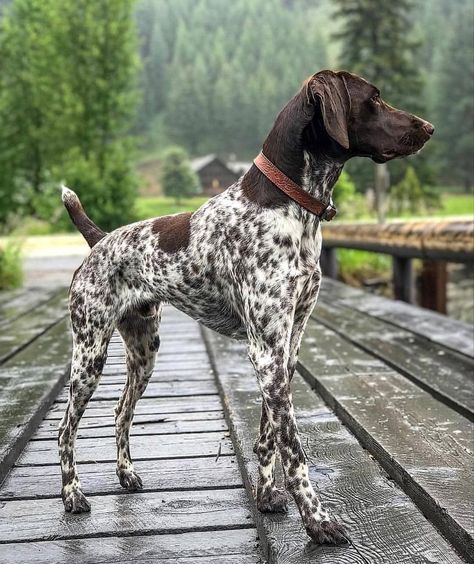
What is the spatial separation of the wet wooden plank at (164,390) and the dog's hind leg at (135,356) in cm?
117

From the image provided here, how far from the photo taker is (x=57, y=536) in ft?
8.37

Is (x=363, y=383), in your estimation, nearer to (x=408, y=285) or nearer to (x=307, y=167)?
(x=307, y=167)

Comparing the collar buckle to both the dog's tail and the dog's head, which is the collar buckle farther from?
the dog's tail

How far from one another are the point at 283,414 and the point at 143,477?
2.89 feet

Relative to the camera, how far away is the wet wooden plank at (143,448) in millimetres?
3348

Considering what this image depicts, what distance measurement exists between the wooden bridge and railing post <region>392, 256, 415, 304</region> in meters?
3.25

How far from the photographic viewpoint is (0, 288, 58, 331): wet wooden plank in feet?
23.6

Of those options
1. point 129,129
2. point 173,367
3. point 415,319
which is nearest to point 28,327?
point 173,367

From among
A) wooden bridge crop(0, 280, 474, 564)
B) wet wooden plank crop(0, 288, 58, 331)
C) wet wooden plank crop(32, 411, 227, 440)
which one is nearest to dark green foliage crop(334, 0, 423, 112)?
wet wooden plank crop(0, 288, 58, 331)

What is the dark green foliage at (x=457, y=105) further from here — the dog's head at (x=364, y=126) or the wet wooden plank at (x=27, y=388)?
the dog's head at (x=364, y=126)

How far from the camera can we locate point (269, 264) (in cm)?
253

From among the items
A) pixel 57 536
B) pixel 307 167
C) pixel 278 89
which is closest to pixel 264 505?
pixel 57 536

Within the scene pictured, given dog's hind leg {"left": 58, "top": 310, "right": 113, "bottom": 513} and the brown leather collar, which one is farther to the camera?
dog's hind leg {"left": 58, "top": 310, "right": 113, "bottom": 513}

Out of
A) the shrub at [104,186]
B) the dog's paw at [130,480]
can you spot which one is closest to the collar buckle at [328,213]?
the dog's paw at [130,480]
